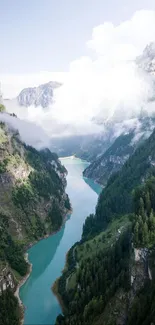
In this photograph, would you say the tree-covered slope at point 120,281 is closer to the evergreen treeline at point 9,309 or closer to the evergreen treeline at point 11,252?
the evergreen treeline at point 9,309

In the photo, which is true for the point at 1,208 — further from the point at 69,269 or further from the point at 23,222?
the point at 69,269

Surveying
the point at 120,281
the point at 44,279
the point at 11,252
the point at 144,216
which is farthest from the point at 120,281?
the point at 11,252

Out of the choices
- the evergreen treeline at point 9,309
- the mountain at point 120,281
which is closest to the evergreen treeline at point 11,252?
the evergreen treeline at point 9,309

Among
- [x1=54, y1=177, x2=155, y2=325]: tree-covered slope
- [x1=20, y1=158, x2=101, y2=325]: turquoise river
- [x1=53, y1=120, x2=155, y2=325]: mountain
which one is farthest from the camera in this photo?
[x1=20, y1=158, x2=101, y2=325]: turquoise river

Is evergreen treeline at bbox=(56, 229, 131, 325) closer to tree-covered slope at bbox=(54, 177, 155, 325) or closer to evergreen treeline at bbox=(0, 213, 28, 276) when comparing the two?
tree-covered slope at bbox=(54, 177, 155, 325)

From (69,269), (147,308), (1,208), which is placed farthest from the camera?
(1,208)

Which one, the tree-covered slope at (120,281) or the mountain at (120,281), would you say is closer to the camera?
the tree-covered slope at (120,281)

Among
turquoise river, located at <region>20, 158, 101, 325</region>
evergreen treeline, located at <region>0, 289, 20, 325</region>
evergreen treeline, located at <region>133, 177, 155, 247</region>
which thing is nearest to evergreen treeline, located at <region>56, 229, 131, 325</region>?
turquoise river, located at <region>20, 158, 101, 325</region>

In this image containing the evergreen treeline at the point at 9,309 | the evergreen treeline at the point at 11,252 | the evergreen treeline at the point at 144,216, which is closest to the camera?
the evergreen treeline at the point at 144,216

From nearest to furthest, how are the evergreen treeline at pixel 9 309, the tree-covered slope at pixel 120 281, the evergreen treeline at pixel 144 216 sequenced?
1. the tree-covered slope at pixel 120 281
2. the evergreen treeline at pixel 144 216
3. the evergreen treeline at pixel 9 309

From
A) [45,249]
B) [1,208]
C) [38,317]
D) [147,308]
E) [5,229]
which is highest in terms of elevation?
[1,208]

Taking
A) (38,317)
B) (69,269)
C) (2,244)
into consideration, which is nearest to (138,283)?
(38,317)
